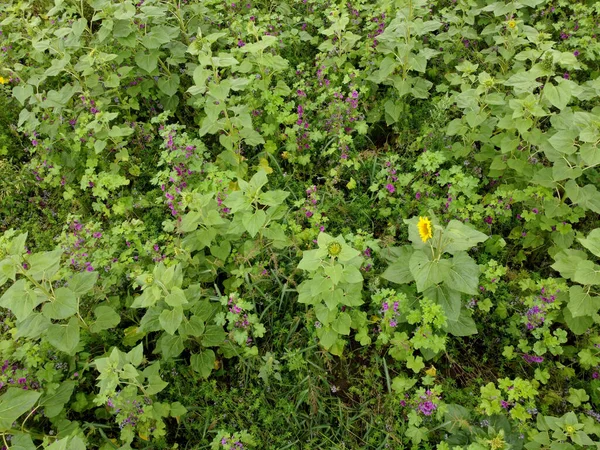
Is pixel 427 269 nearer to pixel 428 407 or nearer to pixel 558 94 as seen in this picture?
pixel 428 407

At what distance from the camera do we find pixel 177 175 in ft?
11.4

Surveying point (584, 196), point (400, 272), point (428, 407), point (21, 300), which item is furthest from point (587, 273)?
point (21, 300)

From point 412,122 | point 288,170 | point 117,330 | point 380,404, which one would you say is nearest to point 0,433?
point 117,330

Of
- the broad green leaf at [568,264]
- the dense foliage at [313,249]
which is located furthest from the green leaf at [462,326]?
the broad green leaf at [568,264]

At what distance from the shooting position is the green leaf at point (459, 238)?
8.00ft

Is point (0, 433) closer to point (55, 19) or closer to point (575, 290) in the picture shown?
point (575, 290)

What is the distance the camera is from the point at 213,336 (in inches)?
113

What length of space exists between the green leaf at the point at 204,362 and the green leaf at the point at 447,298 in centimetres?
150

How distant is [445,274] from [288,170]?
201cm

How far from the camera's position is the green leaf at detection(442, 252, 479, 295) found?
100 inches

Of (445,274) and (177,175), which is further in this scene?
(177,175)

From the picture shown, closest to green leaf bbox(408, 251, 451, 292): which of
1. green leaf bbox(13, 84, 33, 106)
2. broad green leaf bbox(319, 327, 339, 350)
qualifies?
broad green leaf bbox(319, 327, 339, 350)

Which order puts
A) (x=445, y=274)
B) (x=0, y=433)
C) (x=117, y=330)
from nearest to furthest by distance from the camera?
(x=0, y=433), (x=445, y=274), (x=117, y=330)

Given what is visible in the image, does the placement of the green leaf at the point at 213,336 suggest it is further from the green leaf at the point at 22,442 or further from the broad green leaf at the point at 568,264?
the broad green leaf at the point at 568,264
